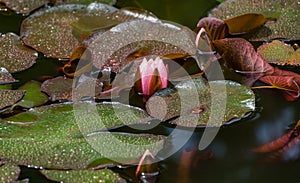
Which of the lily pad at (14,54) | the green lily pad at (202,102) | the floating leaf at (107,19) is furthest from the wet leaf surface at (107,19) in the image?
the green lily pad at (202,102)

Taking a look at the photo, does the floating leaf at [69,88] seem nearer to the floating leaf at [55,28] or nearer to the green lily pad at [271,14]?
the floating leaf at [55,28]

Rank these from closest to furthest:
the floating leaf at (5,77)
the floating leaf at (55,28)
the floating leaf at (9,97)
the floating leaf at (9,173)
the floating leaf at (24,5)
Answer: the floating leaf at (9,173) → the floating leaf at (9,97) → the floating leaf at (5,77) → the floating leaf at (55,28) → the floating leaf at (24,5)

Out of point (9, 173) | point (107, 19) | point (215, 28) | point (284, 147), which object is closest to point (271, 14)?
point (215, 28)

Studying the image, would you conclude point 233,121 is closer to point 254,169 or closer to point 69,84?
point 254,169

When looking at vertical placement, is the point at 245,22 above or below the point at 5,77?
above

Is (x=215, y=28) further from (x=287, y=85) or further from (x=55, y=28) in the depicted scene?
(x=55, y=28)
